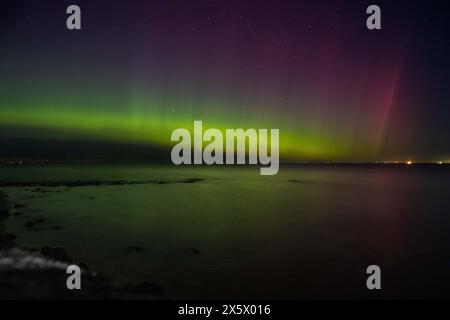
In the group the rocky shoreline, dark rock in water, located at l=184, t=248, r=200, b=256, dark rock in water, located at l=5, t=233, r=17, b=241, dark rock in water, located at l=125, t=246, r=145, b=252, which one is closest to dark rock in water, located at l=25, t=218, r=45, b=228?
dark rock in water, located at l=5, t=233, r=17, b=241

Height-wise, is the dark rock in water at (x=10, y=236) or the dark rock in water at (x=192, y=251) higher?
the dark rock in water at (x=10, y=236)

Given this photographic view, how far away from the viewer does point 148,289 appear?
33.9 feet

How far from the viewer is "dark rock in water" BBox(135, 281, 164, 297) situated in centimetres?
1005

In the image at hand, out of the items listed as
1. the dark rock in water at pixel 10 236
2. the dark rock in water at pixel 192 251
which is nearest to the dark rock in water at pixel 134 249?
the dark rock in water at pixel 192 251

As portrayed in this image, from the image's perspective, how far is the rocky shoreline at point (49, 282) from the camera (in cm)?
935

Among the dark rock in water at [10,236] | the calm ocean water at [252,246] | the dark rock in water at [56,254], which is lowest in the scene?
the calm ocean water at [252,246]

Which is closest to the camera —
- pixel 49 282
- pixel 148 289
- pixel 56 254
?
Result: pixel 49 282

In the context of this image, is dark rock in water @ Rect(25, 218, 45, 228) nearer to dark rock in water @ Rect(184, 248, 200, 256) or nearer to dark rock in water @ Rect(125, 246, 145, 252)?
dark rock in water @ Rect(125, 246, 145, 252)

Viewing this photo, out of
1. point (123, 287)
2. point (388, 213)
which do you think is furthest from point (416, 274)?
point (388, 213)

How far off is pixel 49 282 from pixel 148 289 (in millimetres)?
2828

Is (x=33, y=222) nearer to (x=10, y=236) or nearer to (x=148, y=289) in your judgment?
(x=10, y=236)

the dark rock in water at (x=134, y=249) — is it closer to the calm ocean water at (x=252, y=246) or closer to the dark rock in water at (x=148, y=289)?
the calm ocean water at (x=252, y=246)

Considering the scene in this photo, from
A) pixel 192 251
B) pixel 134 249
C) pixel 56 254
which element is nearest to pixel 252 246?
pixel 192 251

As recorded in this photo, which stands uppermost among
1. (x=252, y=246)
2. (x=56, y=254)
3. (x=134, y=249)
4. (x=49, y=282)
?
(x=56, y=254)
